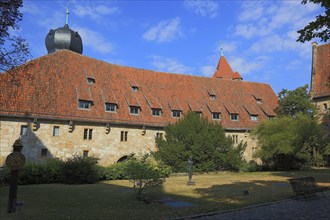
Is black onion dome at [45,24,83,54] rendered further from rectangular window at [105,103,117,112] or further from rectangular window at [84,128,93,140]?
rectangular window at [84,128,93,140]

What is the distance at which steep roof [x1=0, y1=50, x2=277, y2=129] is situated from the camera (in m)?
25.4

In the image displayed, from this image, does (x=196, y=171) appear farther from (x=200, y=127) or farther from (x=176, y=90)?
(x=176, y=90)

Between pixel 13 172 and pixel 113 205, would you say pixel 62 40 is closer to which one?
pixel 13 172

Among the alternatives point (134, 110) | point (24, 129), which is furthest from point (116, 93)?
point (24, 129)

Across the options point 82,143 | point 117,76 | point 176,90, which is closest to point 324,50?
point 176,90

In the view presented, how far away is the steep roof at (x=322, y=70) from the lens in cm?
3981

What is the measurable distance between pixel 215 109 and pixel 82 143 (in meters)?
15.7

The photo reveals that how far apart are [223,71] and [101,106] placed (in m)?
29.5

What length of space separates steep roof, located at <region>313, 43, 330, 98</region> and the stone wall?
23.4 m

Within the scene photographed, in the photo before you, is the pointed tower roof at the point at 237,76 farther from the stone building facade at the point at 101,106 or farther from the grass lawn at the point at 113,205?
the grass lawn at the point at 113,205

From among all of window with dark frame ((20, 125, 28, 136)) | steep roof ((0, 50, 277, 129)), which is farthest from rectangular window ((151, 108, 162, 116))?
window with dark frame ((20, 125, 28, 136))

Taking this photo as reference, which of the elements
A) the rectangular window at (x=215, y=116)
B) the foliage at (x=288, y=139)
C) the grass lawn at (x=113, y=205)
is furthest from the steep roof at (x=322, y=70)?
the grass lawn at (x=113, y=205)

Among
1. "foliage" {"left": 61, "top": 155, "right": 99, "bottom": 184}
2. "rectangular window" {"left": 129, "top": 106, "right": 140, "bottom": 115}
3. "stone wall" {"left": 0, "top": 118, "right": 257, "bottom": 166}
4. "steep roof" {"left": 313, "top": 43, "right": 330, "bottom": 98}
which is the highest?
"steep roof" {"left": 313, "top": 43, "right": 330, "bottom": 98}

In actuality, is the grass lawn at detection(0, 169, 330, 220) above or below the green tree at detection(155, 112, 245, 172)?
below
